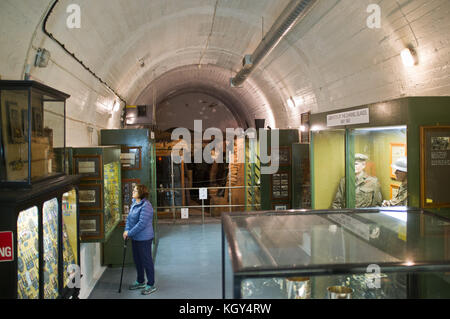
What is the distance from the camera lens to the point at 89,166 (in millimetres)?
5320

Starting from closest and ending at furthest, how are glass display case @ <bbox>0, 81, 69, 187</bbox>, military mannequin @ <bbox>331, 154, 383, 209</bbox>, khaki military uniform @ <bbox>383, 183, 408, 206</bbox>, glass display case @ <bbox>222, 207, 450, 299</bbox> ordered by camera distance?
glass display case @ <bbox>222, 207, 450, 299</bbox>
glass display case @ <bbox>0, 81, 69, 187</bbox>
khaki military uniform @ <bbox>383, 183, 408, 206</bbox>
military mannequin @ <bbox>331, 154, 383, 209</bbox>

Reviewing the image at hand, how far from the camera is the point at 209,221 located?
37.4 feet

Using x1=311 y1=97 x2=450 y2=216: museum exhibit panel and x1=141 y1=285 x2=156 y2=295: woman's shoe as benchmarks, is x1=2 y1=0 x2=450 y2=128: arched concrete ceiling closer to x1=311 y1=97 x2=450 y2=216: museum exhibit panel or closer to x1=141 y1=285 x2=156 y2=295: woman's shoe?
x1=311 y1=97 x2=450 y2=216: museum exhibit panel

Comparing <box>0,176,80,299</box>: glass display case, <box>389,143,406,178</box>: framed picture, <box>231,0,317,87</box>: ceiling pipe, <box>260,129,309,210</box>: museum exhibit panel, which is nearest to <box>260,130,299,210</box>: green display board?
<box>260,129,309,210</box>: museum exhibit panel

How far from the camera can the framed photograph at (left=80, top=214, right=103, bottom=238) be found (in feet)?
17.7

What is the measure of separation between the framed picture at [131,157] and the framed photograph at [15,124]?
4.52 meters

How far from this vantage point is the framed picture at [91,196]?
5.35 m

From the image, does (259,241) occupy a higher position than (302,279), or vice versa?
(259,241)

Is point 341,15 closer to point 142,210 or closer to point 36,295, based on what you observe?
point 142,210

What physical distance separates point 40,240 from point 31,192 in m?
0.47

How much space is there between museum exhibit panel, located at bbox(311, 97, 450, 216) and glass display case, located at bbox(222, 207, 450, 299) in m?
0.86

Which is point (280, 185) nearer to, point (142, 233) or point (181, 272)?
point (181, 272)

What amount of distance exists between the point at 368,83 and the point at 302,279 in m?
5.02

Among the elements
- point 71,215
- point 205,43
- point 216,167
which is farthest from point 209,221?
point 71,215
